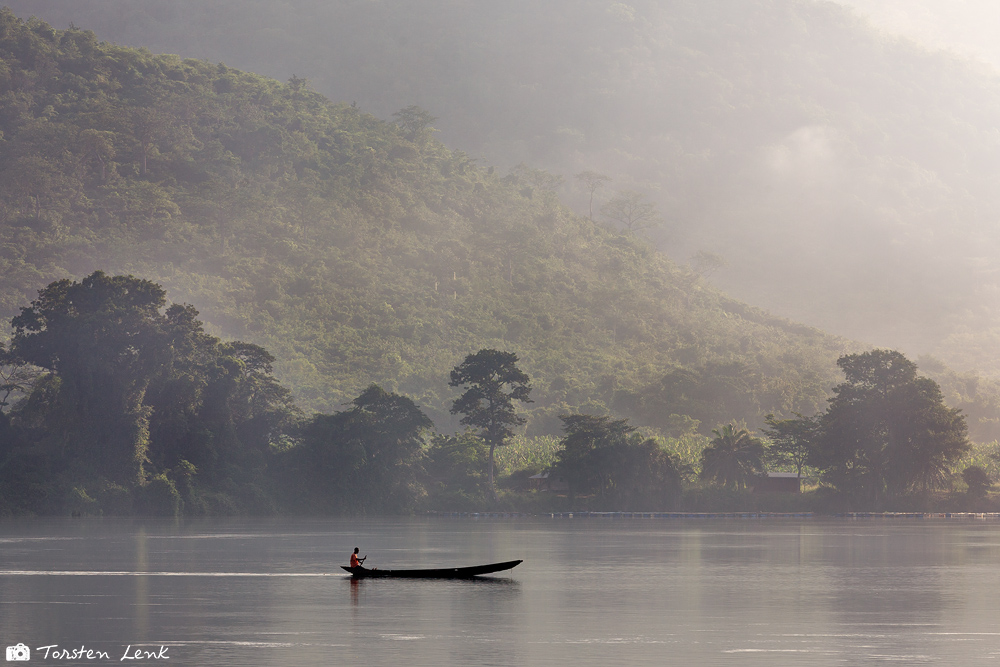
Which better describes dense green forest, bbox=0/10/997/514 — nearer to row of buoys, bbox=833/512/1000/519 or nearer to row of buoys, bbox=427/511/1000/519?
row of buoys, bbox=427/511/1000/519

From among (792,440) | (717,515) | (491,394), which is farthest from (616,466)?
(792,440)

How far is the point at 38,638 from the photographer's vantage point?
25.2 metres

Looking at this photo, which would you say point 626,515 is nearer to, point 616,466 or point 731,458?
point 616,466

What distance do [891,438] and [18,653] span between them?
91.0 metres

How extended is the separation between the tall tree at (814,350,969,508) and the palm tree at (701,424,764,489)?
17.9ft

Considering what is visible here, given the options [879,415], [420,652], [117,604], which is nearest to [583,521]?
[879,415]

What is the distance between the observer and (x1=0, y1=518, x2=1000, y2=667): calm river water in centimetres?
2406

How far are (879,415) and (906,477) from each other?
6335 millimetres

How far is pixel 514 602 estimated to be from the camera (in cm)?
3338

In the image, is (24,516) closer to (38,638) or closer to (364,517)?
(364,517)

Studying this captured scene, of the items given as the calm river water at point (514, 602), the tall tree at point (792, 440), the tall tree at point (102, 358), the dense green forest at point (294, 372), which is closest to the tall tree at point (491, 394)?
the dense green forest at point (294, 372)

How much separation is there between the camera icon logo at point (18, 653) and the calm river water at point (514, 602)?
404 mm

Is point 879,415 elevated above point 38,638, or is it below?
above

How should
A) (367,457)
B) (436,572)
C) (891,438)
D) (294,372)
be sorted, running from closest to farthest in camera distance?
(436,572)
(367,457)
(891,438)
(294,372)
